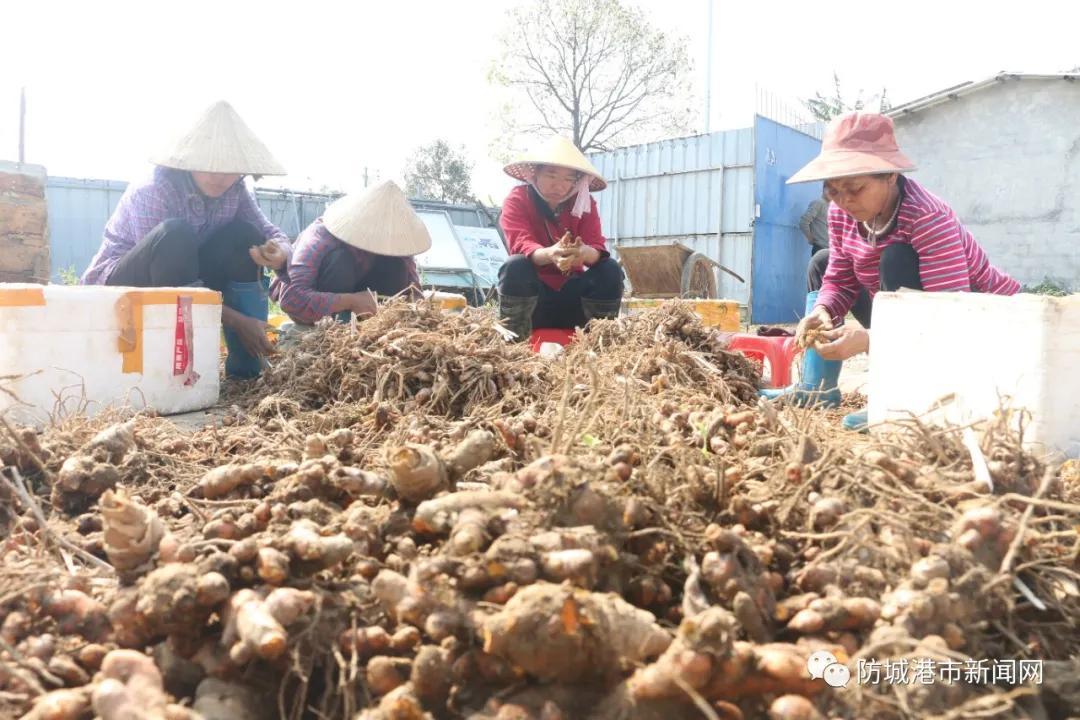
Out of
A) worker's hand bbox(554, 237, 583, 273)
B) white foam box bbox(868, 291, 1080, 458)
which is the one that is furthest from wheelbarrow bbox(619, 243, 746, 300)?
white foam box bbox(868, 291, 1080, 458)

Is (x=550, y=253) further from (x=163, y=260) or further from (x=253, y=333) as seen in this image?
(x=163, y=260)

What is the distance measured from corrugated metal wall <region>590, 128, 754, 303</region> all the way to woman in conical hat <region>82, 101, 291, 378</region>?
900 centimetres

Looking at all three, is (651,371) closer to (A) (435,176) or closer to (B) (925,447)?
(B) (925,447)

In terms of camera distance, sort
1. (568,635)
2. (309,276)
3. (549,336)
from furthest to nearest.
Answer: (549,336)
(309,276)
(568,635)

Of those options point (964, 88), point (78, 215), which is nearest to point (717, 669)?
point (78, 215)

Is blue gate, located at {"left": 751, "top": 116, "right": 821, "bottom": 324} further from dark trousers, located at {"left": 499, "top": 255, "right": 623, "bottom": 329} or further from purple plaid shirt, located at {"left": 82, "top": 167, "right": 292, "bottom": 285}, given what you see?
purple plaid shirt, located at {"left": 82, "top": 167, "right": 292, "bottom": 285}

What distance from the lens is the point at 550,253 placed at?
165 inches

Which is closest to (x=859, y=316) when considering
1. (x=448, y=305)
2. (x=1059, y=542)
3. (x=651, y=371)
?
(x=651, y=371)

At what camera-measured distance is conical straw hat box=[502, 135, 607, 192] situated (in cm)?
438

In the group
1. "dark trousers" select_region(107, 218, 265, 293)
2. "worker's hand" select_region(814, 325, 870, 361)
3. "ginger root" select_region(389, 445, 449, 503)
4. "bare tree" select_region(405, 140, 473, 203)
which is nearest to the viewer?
"ginger root" select_region(389, 445, 449, 503)

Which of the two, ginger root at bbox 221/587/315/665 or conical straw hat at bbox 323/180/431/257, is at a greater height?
conical straw hat at bbox 323/180/431/257

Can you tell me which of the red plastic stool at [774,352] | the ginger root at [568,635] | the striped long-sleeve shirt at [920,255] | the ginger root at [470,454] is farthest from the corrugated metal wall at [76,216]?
the ginger root at [568,635]

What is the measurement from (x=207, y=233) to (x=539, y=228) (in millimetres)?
1774

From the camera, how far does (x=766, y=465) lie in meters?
1.87
